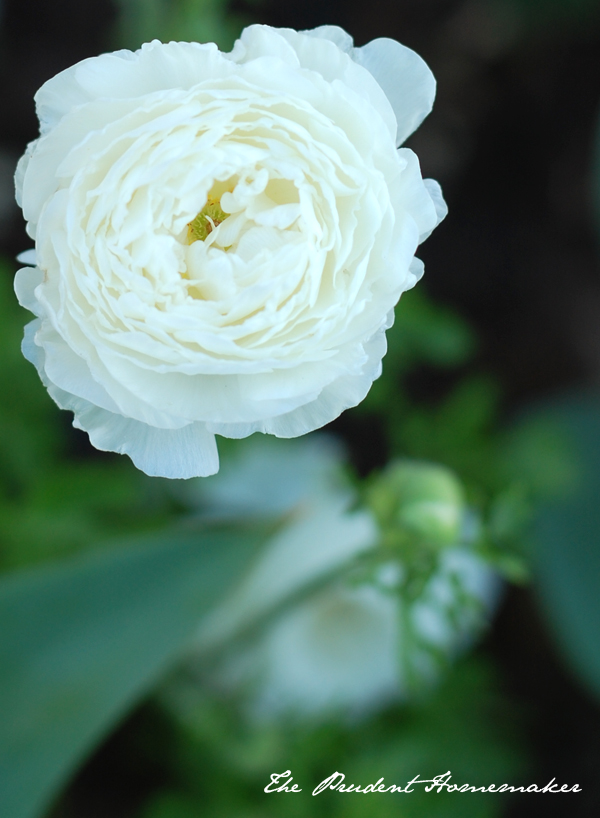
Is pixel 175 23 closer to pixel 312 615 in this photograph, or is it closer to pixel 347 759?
pixel 312 615

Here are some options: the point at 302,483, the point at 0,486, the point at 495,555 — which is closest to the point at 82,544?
the point at 0,486

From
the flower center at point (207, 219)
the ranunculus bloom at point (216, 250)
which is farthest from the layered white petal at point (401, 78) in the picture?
the flower center at point (207, 219)

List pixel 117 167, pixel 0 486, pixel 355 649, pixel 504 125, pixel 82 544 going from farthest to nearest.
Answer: pixel 504 125 < pixel 355 649 < pixel 0 486 < pixel 82 544 < pixel 117 167

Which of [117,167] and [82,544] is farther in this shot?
[82,544]

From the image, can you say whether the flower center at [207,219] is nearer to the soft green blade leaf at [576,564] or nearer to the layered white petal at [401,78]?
the layered white petal at [401,78]

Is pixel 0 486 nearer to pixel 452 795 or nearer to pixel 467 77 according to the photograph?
pixel 452 795

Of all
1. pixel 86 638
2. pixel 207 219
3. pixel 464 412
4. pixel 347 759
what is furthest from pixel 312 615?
pixel 207 219

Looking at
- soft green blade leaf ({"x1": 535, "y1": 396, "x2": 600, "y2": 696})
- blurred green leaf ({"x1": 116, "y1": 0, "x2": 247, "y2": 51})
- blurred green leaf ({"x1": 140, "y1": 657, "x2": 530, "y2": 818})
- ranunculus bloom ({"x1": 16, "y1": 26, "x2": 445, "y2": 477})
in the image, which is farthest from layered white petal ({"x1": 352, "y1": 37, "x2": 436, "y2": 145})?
soft green blade leaf ({"x1": 535, "y1": 396, "x2": 600, "y2": 696})
